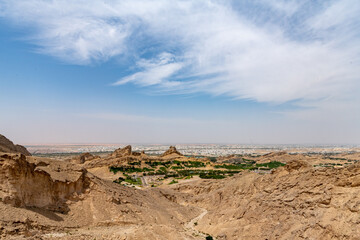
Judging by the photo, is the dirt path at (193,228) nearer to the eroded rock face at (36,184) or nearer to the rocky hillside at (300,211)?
the rocky hillside at (300,211)

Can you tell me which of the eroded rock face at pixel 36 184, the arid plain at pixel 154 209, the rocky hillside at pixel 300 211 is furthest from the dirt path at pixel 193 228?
the eroded rock face at pixel 36 184

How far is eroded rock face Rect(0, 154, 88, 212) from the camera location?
2236 cm

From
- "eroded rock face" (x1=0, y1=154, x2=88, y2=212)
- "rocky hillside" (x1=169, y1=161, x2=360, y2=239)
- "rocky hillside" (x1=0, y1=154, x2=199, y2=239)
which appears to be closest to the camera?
"rocky hillside" (x1=169, y1=161, x2=360, y2=239)

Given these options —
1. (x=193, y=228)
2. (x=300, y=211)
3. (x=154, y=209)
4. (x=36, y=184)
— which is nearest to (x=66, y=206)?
(x=36, y=184)

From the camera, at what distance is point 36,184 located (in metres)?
24.9

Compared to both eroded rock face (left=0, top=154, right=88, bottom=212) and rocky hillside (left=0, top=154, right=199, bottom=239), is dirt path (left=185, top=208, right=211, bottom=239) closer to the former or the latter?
rocky hillside (left=0, top=154, right=199, bottom=239)

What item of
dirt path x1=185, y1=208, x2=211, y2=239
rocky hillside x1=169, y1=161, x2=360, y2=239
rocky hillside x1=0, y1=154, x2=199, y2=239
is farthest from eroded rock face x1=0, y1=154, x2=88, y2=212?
rocky hillside x1=169, y1=161, x2=360, y2=239

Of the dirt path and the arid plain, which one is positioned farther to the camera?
the dirt path

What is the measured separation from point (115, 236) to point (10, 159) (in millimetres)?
11581

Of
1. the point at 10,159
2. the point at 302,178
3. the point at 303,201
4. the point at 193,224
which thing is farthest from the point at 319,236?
the point at 10,159

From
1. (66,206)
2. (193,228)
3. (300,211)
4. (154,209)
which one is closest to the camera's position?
(300,211)

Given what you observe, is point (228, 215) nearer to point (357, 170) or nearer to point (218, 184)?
point (357, 170)

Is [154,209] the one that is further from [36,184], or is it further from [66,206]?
[36,184]

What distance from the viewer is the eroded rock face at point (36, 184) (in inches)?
880
